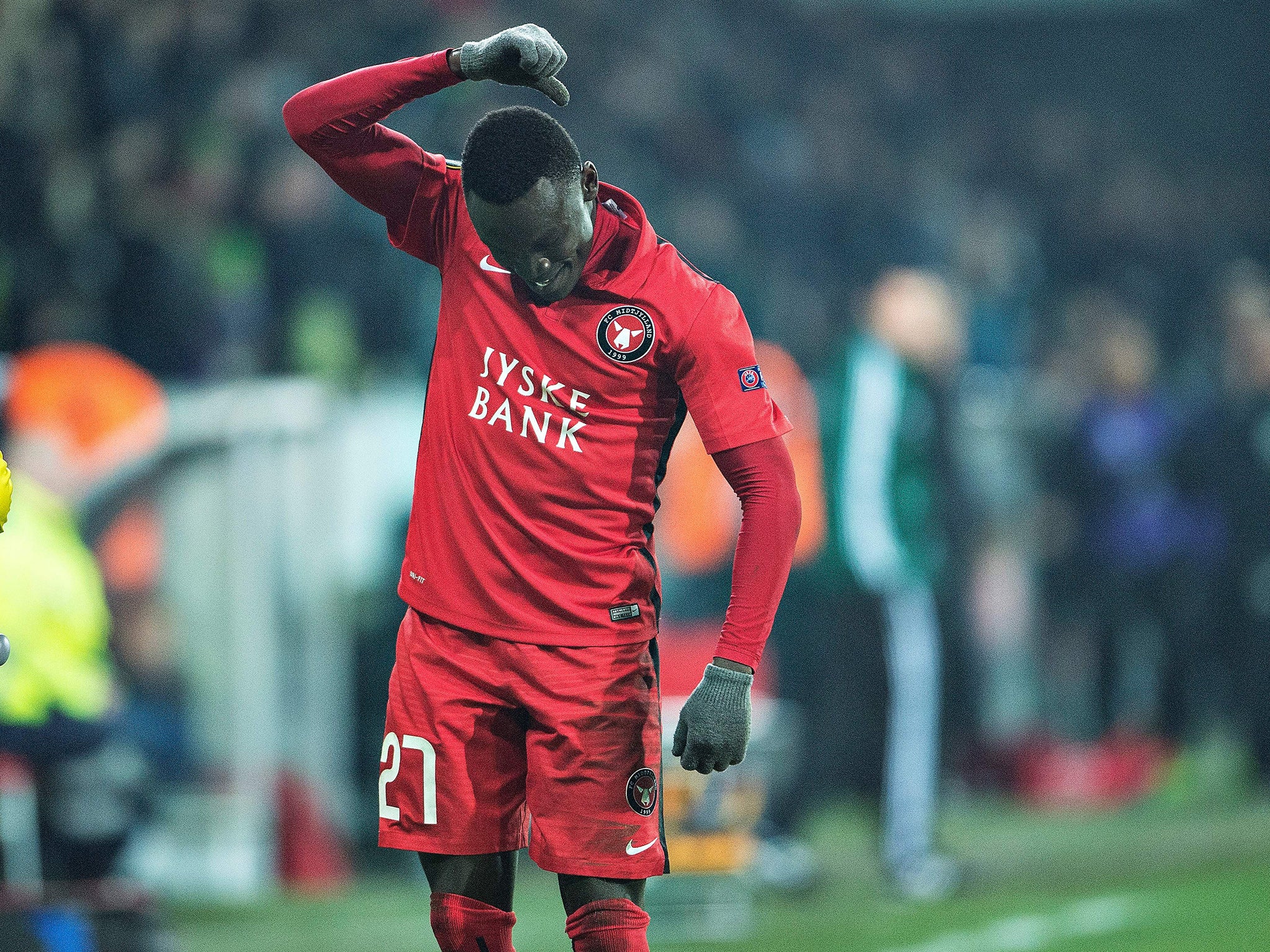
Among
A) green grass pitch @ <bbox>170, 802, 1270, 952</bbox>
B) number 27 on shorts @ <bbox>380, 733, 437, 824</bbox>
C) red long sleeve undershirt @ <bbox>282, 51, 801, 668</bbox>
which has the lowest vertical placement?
green grass pitch @ <bbox>170, 802, 1270, 952</bbox>

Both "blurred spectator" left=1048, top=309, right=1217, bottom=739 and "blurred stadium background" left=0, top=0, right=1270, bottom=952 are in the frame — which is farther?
"blurred spectator" left=1048, top=309, right=1217, bottom=739

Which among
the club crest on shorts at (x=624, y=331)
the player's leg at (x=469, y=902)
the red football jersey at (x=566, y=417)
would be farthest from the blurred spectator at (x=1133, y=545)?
the player's leg at (x=469, y=902)

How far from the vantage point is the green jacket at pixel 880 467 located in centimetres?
601

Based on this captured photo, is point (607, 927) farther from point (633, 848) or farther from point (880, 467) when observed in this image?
point (880, 467)

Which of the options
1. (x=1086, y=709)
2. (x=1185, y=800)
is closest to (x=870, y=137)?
(x=1086, y=709)

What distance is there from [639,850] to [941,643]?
4791mm

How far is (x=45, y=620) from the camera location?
14.9 feet

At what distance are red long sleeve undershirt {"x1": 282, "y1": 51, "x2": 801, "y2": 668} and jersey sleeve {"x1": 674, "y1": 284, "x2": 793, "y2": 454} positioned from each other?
3 cm

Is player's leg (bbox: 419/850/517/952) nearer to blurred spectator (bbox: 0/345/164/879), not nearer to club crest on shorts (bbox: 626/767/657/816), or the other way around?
club crest on shorts (bbox: 626/767/657/816)

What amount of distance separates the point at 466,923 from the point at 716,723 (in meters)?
0.57

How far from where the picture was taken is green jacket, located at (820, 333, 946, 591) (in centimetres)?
601

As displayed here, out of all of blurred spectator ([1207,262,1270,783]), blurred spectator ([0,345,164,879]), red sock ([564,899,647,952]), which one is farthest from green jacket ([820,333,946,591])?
red sock ([564,899,647,952])

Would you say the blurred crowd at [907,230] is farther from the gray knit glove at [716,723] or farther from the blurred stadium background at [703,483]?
the gray knit glove at [716,723]

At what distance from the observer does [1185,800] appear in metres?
7.36
